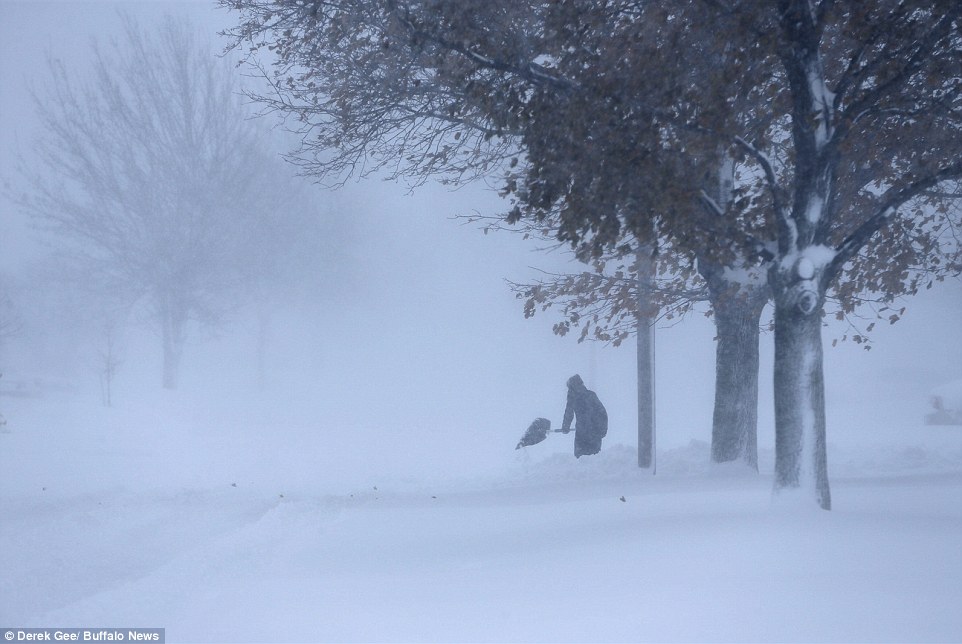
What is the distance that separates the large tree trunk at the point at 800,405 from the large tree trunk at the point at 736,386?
3313 millimetres

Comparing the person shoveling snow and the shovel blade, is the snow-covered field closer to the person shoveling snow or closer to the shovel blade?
the person shoveling snow

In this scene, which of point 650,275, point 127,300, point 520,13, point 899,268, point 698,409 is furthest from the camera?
point 698,409

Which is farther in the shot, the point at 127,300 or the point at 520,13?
the point at 127,300

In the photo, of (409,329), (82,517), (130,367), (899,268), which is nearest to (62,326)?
(130,367)

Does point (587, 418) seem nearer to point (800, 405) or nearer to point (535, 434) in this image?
point (535, 434)

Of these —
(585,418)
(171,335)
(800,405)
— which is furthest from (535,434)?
(171,335)

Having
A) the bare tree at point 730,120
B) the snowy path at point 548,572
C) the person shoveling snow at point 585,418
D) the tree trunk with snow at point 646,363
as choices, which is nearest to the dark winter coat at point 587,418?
the person shoveling snow at point 585,418

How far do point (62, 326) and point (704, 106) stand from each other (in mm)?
43717

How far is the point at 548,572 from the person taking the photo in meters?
5.47

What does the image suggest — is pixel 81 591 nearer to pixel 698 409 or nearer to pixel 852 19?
pixel 852 19

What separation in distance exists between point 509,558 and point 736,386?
17.1 ft

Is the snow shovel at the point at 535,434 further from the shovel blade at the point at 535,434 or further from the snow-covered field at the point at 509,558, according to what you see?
the snow-covered field at the point at 509,558

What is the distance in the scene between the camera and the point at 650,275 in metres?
10.8

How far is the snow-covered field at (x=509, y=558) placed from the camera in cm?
466
